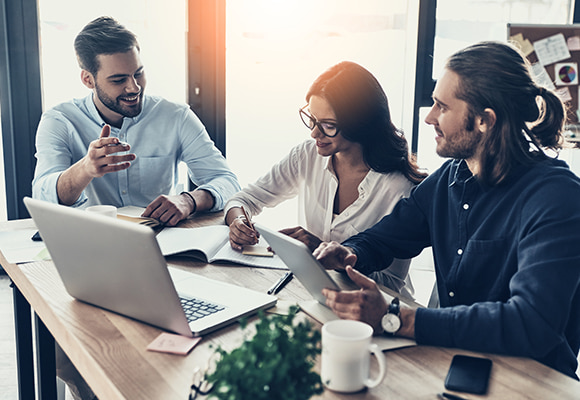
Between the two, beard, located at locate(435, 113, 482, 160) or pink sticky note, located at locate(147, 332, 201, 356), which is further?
beard, located at locate(435, 113, 482, 160)

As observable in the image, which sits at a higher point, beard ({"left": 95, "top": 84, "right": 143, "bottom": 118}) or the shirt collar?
beard ({"left": 95, "top": 84, "right": 143, "bottom": 118})

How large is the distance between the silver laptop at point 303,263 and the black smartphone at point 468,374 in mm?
251

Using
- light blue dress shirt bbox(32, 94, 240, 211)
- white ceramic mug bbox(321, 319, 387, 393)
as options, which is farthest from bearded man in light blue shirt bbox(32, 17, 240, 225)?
white ceramic mug bbox(321, 319, 387, 393)

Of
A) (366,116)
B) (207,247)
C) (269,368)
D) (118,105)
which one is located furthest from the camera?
(118,105)

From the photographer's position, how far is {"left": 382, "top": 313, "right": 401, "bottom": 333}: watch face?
1.02 meters

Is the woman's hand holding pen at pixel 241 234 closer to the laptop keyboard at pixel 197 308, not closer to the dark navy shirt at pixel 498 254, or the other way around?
the dark navy shirt at pixel 498 254

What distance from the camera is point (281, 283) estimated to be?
50.7 inches

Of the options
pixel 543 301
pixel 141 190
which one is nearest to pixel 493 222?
pixel 543 301

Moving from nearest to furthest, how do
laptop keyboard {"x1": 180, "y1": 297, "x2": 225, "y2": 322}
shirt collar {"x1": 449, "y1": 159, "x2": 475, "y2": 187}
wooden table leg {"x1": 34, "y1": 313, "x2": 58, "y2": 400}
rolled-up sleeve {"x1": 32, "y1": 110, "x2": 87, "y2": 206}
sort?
1. laptop keyboard {"x1": 180, "y1": 297, "x2": 225, "y2": 322}
2. shirt collar {"x1": 449, "y1": 159, "x2": 475, "y2": 187}
3. wooden table leg {"x1": 34, "y1": 313, "x2": 58, "y2": 400}
4. rolled-up sleeve {"x1": 32, "y1": 110, "x2": 87, "y2": 206}

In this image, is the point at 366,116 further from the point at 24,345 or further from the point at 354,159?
the point at 24,345

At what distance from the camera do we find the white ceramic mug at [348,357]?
2.62 feet

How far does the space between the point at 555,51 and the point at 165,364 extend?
3.00 metres

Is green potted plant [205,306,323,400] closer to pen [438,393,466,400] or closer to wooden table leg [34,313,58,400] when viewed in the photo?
pen [438,393,466,400]

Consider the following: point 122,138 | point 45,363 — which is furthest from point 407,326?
point 122,138
